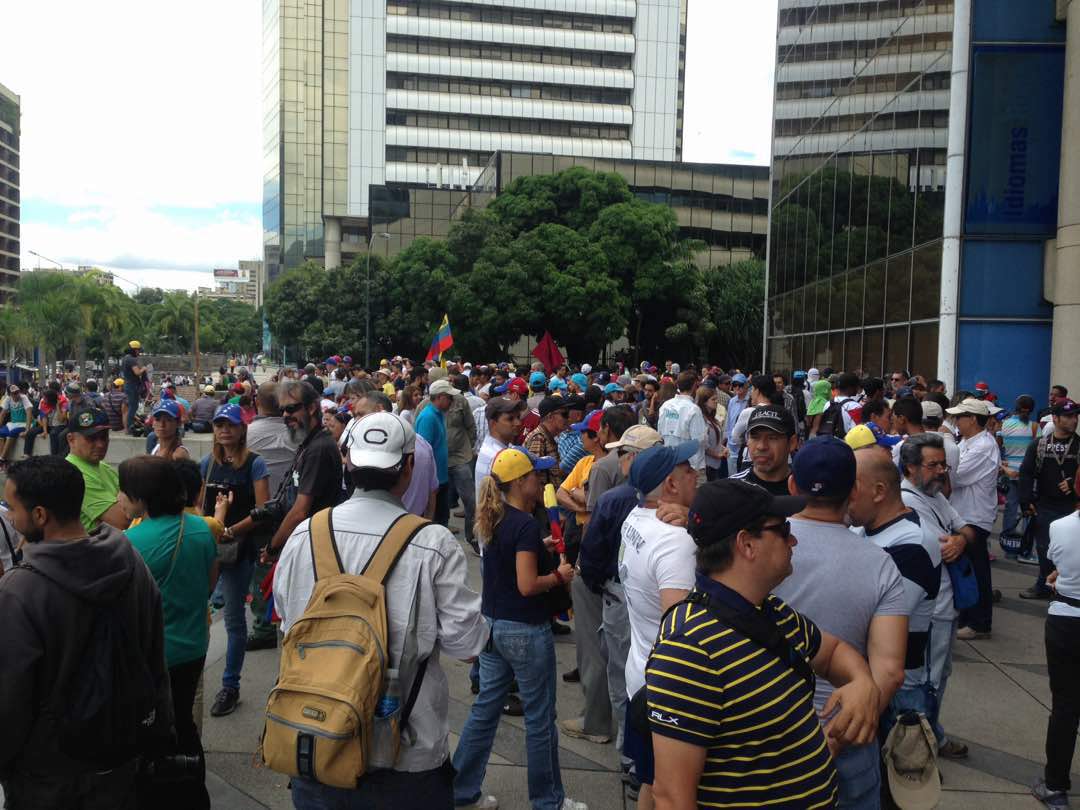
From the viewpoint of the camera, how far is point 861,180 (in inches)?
771

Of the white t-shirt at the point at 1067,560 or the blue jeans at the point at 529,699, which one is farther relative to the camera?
→ the white t-shirt at the point at 1067,560

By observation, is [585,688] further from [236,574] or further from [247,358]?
[247,358]

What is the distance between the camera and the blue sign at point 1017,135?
14.8 meters

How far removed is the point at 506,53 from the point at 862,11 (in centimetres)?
6503

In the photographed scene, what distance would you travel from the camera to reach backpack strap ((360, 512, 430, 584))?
295 centimetres

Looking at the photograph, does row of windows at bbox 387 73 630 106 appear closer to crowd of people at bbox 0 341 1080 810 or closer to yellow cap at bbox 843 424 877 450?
crowd of people at bbox 0 341 1080 810

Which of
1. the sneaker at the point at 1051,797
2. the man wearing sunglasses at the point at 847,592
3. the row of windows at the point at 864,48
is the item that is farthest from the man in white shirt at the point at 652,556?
the row of windows at the point at 864,48

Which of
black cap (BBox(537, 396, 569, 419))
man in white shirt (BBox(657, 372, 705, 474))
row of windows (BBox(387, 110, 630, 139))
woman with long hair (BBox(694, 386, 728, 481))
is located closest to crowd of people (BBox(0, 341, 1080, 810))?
black cap (BBox(537, 396, 569, 419))

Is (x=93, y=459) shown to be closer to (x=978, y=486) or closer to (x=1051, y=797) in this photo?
(x=1051, y=797)

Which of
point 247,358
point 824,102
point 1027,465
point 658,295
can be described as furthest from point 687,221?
point 247,358

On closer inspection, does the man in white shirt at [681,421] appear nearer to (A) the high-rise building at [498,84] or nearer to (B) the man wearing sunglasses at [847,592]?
(B) the man wearing sunglasses at [847,592]

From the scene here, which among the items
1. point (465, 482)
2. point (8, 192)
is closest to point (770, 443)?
point (465, 482)

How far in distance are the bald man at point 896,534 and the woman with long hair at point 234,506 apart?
387cm

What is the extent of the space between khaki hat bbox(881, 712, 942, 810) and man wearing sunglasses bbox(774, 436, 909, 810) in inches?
6.2
